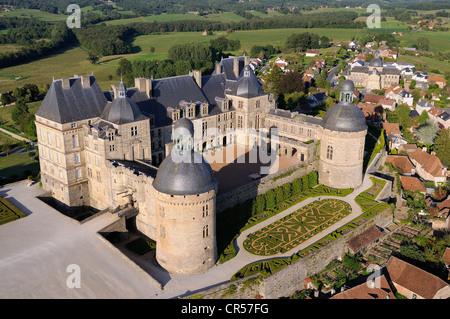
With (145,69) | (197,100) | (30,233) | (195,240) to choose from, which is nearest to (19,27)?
(145,69)

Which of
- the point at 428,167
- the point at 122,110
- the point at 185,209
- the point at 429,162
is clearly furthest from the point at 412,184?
the point at 122,110

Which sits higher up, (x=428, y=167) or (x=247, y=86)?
(x=247, y=86)

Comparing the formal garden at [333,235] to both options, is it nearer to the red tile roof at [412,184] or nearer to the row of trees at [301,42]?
the red tile roof at [412,184]

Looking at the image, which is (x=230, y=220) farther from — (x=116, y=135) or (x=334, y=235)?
(x=116, y=135)

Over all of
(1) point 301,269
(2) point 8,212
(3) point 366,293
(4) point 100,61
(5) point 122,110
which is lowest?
(3) point 366,293

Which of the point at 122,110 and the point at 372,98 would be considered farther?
the point at 372,98

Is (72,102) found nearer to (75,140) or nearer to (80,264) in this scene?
(75,140)
